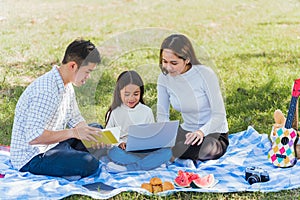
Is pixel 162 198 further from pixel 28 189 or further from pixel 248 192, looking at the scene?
pixel 28 189

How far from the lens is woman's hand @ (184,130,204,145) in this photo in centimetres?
380

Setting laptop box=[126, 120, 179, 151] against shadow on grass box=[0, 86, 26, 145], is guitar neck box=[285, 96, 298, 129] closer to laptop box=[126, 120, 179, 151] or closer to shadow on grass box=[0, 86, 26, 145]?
laptop box=[126, 120, 179, 151]

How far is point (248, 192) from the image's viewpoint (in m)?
3.42

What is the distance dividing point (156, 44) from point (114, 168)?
0.88 metres

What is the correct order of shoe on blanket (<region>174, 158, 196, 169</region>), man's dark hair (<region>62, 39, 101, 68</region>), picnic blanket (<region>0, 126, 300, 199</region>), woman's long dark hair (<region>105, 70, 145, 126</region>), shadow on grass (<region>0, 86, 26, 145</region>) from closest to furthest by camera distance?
1. picnic blanket (<region>0, 126, 300, 199</region>)
2. man's dark hair (<region>62, 39, 101, 68</region>)
3. woman's long dark hair (<region>105, 70, 145, 126</region>)
4. shoe on blanket (<region>174, 158, 196, 169</region>)
5. shadow on grass (<region>0, 86, 26, 145</region>)

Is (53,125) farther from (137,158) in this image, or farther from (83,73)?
(137,158)

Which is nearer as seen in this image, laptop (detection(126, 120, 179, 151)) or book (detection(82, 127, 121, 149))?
book (detection(82, 127, 121, 149))

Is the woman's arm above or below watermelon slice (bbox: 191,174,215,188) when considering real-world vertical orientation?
above

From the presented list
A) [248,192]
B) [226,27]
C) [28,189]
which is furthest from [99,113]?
[226,27]

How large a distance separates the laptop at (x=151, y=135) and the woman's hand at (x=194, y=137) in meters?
0.09

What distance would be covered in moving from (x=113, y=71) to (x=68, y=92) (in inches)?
70.1

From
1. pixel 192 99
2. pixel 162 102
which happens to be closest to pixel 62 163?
pixel 162 102

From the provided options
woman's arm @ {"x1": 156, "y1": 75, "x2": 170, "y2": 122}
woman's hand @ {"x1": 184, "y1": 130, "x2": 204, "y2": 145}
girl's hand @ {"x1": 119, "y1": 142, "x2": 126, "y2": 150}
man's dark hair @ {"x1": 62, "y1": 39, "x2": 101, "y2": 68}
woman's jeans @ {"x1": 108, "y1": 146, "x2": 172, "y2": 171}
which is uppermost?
man's dark hair @ {"x1": 62, "y1": 39, "x2": 101, "y2": 68}

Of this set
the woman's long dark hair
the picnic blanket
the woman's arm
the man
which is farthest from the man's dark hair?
the picnic blanket
